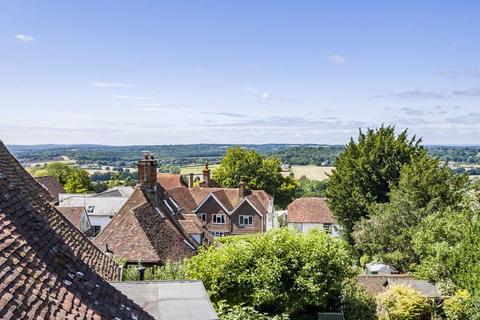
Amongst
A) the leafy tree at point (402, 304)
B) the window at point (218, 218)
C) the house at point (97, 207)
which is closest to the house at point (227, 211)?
the window at point (218, 218)

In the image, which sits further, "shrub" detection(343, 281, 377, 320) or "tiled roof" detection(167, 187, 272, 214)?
"tiled roof" detection(167, 187, 272, 214)

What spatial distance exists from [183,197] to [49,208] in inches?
1761

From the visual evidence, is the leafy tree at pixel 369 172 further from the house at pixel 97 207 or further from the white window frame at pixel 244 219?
the house at pixel 97 207

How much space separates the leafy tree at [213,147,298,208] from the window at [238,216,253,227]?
57.7 feet

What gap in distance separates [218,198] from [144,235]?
108 feet

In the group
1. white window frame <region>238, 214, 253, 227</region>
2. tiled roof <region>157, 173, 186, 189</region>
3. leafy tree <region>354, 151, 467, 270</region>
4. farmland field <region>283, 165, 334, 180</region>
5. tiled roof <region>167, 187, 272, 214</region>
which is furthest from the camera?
farmland field <region>283, 165, 334, 180</region>

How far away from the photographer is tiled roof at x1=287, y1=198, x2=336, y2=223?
5597 cm

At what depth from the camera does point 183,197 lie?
55406mm

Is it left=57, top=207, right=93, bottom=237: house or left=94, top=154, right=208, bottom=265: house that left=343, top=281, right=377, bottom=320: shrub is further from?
left=57, top=207, right=93, bottom=237: house

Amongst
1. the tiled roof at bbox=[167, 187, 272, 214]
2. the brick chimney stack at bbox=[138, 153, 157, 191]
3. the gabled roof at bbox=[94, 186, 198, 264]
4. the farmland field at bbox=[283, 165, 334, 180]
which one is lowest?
the farmland field at bbox=[283, 165, 334, 180]

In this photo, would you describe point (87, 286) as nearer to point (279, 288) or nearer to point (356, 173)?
point (279, 288)

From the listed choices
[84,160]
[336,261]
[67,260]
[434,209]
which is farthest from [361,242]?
[84,160]

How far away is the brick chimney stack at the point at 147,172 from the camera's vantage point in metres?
26.0

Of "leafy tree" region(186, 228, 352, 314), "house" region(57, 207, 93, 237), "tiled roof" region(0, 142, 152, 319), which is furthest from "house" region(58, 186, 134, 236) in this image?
"tiled roof" region(0, 142, 152, 319)
